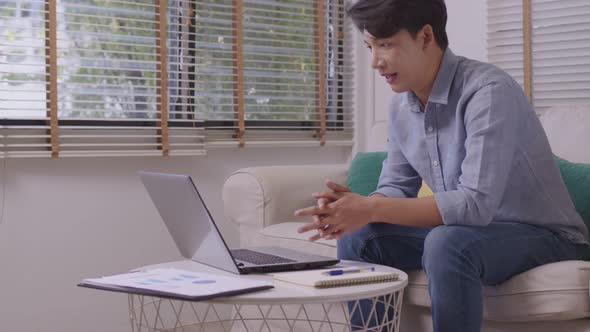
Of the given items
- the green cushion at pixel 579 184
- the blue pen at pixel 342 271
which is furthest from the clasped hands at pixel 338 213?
the green cushion at pixel 579 184

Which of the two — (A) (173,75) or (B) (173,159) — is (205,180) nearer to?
(B) (173,159)

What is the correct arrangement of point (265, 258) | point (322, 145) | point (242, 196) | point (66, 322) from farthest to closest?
point (322, 145)
point (66, 322)
point (242, 196)
point (265, 258)

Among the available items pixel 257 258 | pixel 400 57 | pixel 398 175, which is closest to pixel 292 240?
pixel 398 175

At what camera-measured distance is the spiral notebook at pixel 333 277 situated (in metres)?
1.44

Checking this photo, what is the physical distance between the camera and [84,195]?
2.90 meters

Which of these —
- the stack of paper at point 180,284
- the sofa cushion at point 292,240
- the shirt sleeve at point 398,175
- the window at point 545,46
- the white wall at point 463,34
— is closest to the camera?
the stack of paper at point 180,284

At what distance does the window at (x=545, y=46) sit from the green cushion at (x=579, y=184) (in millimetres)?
841

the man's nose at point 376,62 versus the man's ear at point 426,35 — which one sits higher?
the man's ear at point 426,35

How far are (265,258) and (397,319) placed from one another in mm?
333

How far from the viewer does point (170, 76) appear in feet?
10.6

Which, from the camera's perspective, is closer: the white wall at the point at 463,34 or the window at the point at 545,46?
the window at the point at 545,46

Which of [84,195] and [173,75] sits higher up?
[173,75]

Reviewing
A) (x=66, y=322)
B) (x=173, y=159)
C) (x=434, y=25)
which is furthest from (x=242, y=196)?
(x=434, y=25)

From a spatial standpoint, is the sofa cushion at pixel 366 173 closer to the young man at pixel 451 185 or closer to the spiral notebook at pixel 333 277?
the young man at pixel 451 185
